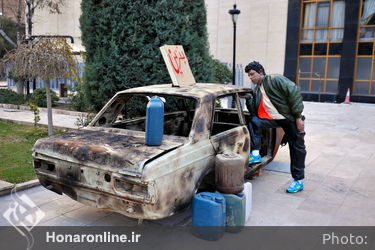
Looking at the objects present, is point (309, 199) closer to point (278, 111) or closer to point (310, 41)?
point (278, 111)

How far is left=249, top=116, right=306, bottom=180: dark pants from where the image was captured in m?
5.09

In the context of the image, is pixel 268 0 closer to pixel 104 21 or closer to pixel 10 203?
pixel 104 21

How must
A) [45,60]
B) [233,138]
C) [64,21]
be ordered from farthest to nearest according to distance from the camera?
[64,21]
[45,60]
[233,138]

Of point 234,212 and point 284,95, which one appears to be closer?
point 234,212

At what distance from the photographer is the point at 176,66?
4910 mm

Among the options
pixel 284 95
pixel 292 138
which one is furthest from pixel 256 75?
pixel 292 138

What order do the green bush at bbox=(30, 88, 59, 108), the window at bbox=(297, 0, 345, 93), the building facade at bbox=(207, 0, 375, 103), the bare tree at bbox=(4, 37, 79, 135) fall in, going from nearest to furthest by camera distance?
the bare tree at bbox=(4, 37, 79, 135), the green bush at bbox=(30, 88, 59, 108), the building facade at bbox=(207, 0, 375, 103), the window at bbox=(297, 0, 345, 93)

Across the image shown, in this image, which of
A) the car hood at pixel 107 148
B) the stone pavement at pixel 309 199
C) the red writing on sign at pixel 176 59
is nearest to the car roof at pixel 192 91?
the red writing on sign at pixel 176 59

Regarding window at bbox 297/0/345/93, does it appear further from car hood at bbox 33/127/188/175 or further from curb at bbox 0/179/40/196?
car hood at bbox 33/127/188/175

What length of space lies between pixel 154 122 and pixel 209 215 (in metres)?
1.13

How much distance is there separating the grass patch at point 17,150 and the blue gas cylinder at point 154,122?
2764 millimetres

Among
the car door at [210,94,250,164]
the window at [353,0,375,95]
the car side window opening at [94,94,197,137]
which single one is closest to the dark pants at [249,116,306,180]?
the car door at [210,94,250,164]

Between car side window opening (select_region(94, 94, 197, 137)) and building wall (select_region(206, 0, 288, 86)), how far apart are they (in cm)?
1841

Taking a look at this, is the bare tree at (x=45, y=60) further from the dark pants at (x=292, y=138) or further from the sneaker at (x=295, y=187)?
the sneaker at (x=295, y=187)
